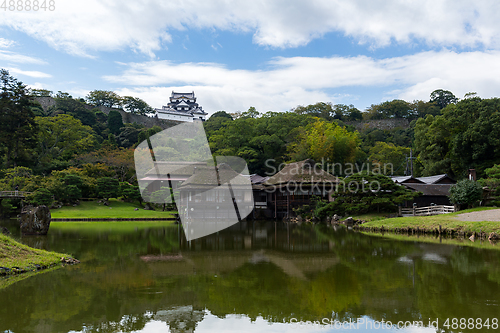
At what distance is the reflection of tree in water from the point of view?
4.71 meters

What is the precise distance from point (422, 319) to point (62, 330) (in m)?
4.51

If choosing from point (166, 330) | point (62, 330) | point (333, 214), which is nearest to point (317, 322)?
point (166, 330)

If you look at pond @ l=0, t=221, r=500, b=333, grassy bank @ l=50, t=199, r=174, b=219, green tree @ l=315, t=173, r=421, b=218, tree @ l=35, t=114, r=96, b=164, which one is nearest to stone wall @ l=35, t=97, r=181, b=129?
tree @ l=35, t=114, r=96, b=164

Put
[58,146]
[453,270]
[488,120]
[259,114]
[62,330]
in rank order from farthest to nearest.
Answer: [259,114]
[58,146]
[488,120]
[453,270]
[62,330]

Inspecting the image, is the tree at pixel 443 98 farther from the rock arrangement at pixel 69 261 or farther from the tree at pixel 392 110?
the rock arrangement at pixel 69 261

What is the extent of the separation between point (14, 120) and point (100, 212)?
1169 cm

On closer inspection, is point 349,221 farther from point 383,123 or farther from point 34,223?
point 383,123

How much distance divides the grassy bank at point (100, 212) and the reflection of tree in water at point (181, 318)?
2365 centimetres

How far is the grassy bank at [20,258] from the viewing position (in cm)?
738

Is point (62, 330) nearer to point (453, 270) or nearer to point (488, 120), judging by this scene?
point (453, 270)

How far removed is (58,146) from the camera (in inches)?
1634

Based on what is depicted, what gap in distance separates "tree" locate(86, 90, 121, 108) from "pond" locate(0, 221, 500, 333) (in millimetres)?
60833

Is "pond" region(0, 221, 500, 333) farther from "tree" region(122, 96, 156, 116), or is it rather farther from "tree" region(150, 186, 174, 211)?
→ "tree" region(122, 96, 156, 116)

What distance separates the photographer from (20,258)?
26.4ft
